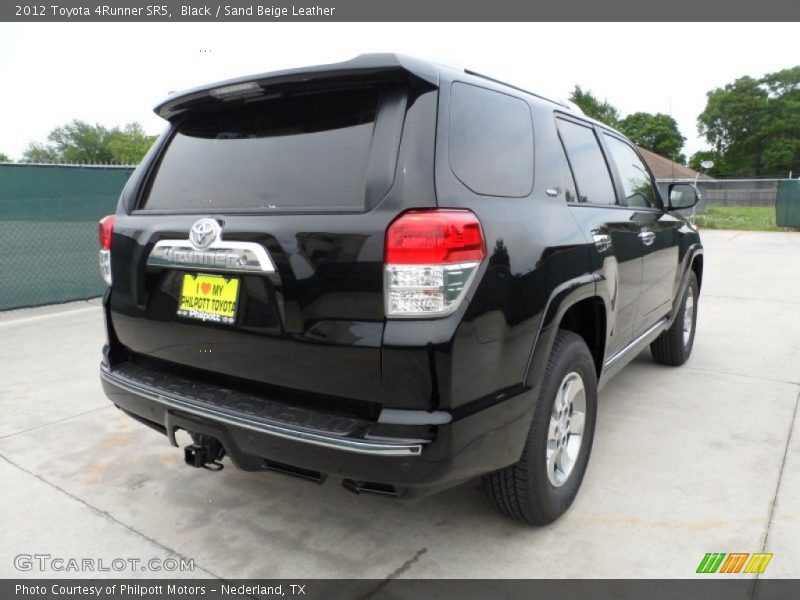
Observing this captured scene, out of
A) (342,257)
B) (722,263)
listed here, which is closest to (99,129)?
(722,263)

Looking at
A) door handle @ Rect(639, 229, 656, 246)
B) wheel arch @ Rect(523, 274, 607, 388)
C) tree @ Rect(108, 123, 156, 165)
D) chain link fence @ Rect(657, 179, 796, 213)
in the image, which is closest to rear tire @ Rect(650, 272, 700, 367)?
door handle @ Rect(639, 229, 656, 246)

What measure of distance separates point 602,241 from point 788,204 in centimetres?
2157

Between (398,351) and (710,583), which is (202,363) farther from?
(710,583)

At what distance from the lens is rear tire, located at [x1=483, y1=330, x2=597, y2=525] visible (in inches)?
93.4

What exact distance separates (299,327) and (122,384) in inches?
38.5

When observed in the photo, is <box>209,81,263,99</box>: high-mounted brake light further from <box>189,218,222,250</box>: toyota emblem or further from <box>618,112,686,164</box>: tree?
<box>618,112,686,164</box>: tree

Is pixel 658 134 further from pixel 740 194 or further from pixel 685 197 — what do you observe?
pixel 685 197

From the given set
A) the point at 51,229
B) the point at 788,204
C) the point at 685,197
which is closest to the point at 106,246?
the point at 685,197

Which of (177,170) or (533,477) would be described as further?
(177,170)

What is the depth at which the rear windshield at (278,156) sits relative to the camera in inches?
81.8

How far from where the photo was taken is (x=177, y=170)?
8.64ft

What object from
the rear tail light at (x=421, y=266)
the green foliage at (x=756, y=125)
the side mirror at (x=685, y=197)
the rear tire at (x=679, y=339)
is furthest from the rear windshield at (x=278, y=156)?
the green foliage at (x=756, y=125)

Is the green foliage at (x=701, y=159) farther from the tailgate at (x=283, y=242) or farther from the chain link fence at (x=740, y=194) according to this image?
the tailgate at (x=283, y=242)

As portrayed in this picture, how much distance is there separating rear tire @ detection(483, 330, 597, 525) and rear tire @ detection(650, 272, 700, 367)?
7.62 feet
